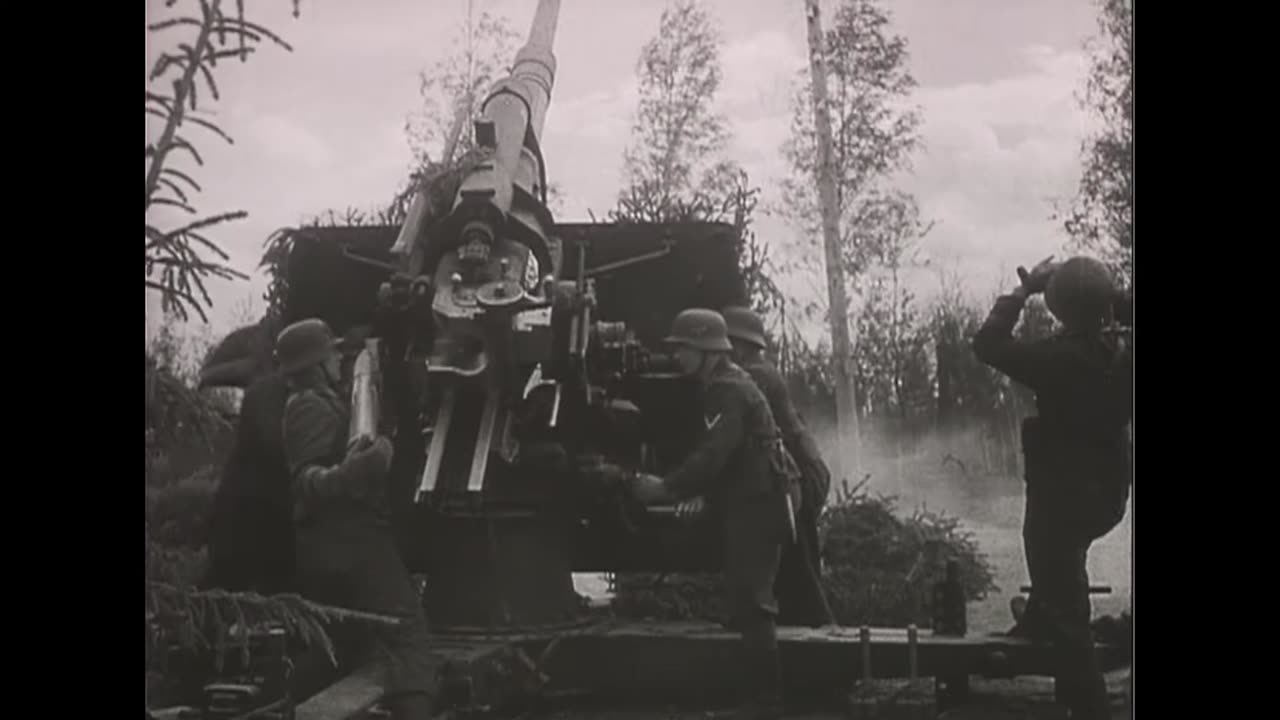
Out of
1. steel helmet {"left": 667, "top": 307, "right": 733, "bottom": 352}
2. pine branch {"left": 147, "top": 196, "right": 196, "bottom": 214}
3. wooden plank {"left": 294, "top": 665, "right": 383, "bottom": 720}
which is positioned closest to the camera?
wooden plank {"left": 294, "top": 665, "right": 383, "bottom": 720}

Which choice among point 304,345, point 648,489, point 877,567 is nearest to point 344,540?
point 304,345

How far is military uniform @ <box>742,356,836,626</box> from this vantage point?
4.53 metres

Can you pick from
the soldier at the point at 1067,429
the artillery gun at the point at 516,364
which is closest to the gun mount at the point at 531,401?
the artillery gun at the point at 516,364

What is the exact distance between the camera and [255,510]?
4.52 m

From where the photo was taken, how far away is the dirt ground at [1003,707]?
14.7 ft

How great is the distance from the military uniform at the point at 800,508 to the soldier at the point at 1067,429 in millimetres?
540

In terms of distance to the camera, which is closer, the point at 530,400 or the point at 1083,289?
the point at 530,400

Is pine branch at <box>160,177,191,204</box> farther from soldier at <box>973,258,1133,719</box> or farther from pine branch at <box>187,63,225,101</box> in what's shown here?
soldier at <box>973,258,1133,719</box>

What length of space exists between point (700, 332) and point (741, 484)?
1.37ft

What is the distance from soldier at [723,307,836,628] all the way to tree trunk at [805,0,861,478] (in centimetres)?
8

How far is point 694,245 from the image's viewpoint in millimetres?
4637

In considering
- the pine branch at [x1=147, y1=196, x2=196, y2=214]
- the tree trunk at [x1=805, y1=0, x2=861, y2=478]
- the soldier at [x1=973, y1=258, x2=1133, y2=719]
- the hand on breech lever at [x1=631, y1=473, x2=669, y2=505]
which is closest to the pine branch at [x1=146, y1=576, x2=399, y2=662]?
the hand on breech lever at [x1=631, y1=473, x2=669, y2=505]

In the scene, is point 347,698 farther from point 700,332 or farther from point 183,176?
point 183,176
